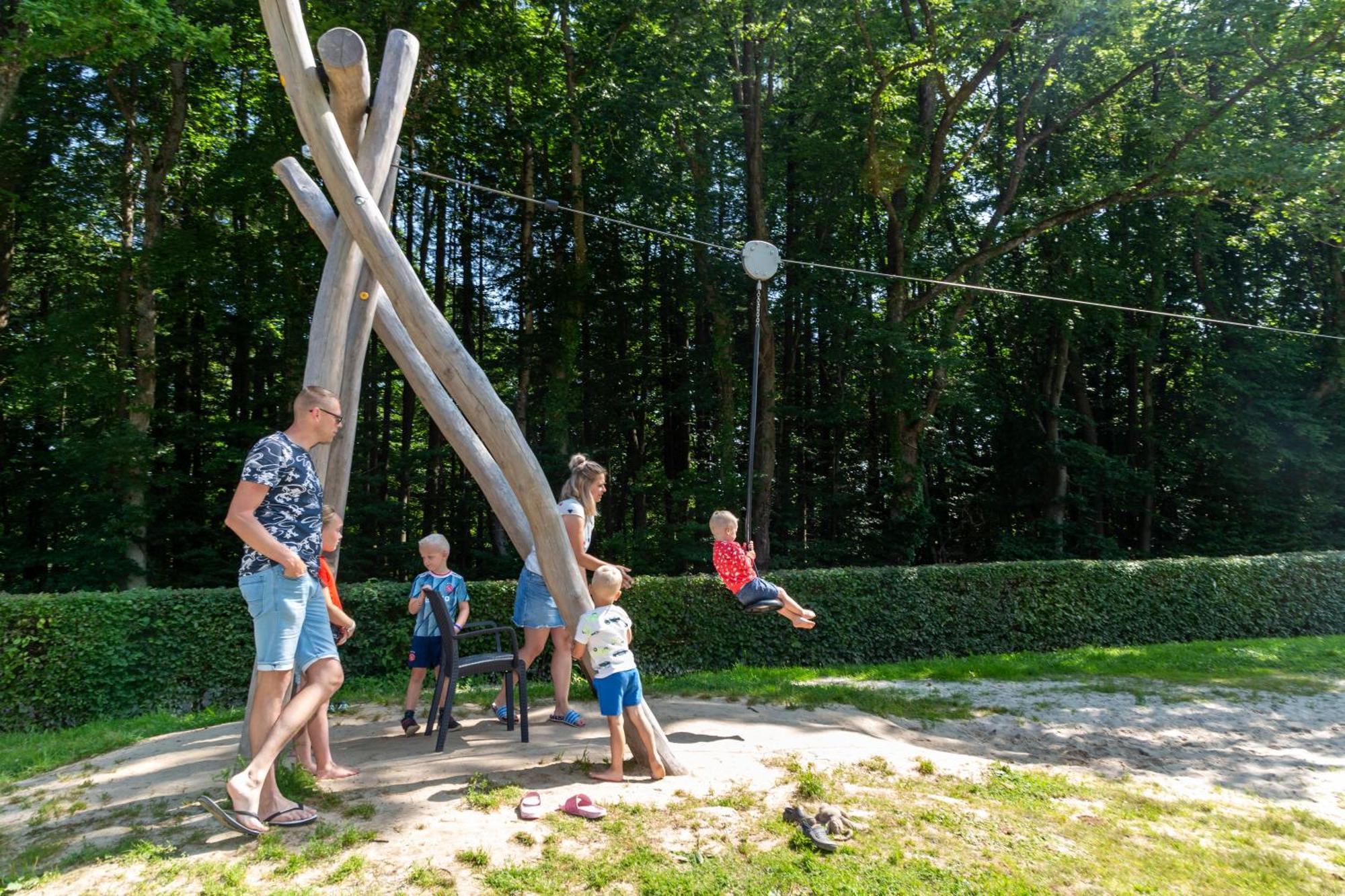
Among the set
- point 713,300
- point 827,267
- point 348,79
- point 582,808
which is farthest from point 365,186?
point 713,300

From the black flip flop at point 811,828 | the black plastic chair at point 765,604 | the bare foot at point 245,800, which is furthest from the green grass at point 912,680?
the black flip flop at point 811,828

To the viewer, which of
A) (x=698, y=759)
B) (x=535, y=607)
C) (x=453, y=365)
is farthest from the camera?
(x=535, y=607)

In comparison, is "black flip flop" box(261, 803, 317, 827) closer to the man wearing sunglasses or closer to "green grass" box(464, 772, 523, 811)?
the man wearing sunglasses

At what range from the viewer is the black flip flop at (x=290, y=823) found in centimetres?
368

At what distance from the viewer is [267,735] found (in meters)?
3.56

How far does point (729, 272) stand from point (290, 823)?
48.4 feet

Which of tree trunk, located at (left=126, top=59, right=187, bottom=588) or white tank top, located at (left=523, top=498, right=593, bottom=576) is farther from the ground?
tree trunk, located at (left=126, top=59, right=187, bottom=588)

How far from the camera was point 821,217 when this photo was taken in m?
18.1

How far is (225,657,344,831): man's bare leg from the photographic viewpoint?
348 cm

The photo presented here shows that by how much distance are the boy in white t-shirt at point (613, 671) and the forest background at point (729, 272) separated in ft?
34.5

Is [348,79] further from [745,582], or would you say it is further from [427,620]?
[745,582]

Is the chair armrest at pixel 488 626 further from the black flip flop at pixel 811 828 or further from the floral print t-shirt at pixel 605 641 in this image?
the black flip flop at pixel 811 828

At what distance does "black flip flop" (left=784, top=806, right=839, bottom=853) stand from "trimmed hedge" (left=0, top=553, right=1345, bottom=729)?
525 centimetres

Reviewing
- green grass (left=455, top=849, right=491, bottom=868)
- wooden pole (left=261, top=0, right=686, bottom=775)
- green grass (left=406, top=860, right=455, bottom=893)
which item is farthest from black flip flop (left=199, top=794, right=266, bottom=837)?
wooden pole (left=261, top=0, right=686, bottom=775)
